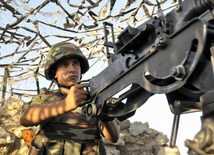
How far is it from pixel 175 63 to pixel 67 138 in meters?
1.35

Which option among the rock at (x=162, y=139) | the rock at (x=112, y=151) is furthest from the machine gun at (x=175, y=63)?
the rock at (x=162, y=139)

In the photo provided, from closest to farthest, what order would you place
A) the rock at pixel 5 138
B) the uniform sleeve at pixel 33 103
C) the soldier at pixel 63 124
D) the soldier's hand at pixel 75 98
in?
the soldier's hand at pixel 75 98
the soldier at pixel 63 124
the uniform sleeve at pixel 33 103
the rock at pixel 5 138

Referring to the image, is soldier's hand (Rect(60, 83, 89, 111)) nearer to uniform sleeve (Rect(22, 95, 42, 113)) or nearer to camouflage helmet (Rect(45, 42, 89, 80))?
uniform sleeve (Rect(22, 95, 42, 113))

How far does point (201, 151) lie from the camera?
0.81m

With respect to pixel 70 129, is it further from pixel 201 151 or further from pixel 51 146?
pixel 201 151

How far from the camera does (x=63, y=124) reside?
6.74 feet

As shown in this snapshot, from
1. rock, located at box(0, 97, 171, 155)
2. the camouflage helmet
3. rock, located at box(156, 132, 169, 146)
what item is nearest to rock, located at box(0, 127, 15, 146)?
rock, located at box(0, 97, 171, 155)

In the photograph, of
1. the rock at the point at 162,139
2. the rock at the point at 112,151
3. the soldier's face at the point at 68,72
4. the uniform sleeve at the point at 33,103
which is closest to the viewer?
the uniform sleeve at the point at 33,103

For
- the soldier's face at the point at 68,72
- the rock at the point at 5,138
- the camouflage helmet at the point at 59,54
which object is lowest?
the rock at the point at 5,138

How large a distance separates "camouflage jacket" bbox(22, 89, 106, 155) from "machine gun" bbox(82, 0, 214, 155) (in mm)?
700

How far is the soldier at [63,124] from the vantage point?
1.92 metres

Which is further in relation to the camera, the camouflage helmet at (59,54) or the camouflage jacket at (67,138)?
the camouflage helmet at (59,54)

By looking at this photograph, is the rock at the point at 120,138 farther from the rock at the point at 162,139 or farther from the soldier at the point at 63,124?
the soldier at the point at 63,124

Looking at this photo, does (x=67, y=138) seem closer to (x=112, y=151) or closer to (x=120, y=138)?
(x=112, y=151)
